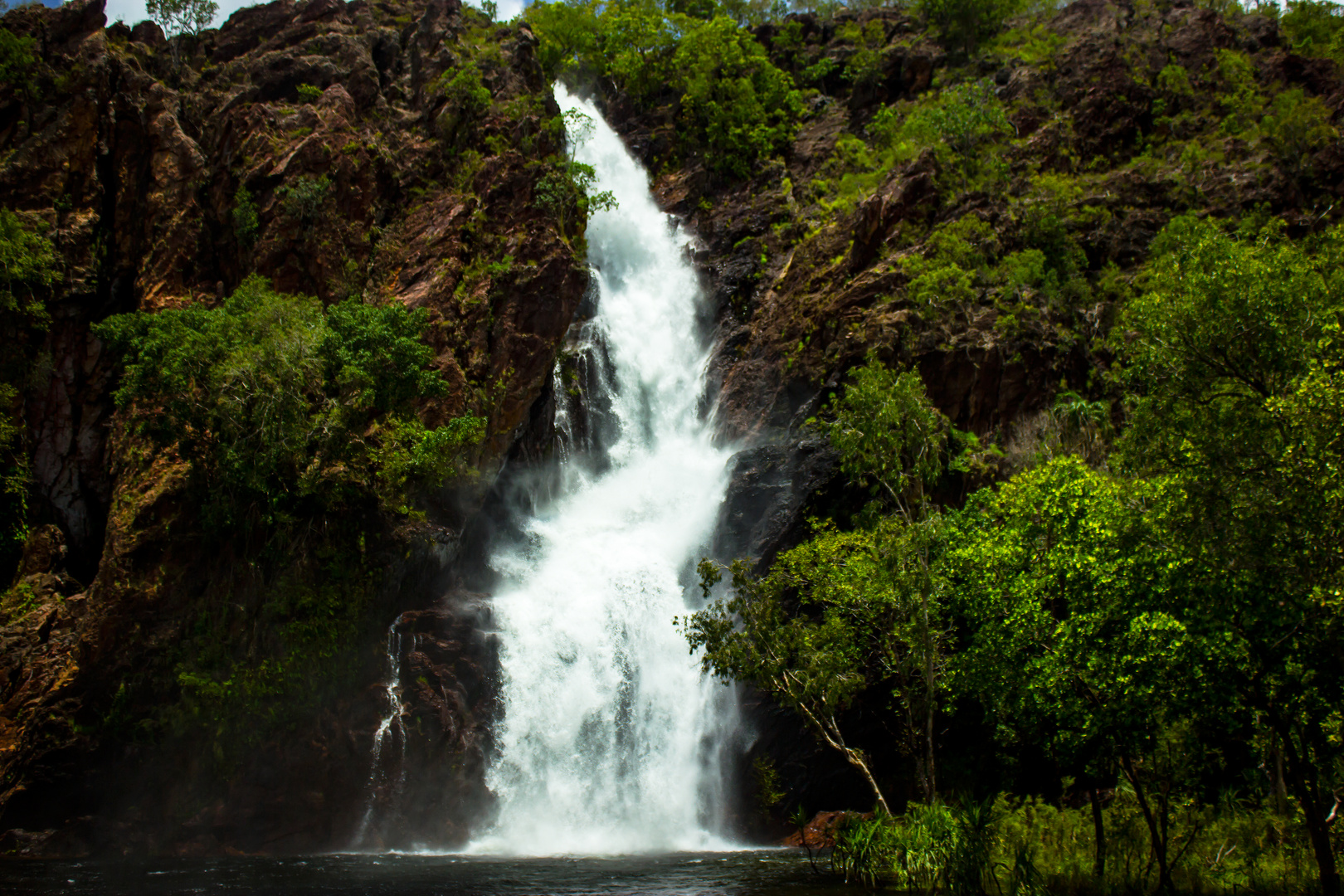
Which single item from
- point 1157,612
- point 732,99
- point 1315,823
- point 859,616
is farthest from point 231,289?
point 1315,823

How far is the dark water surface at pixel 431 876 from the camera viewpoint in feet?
53.0

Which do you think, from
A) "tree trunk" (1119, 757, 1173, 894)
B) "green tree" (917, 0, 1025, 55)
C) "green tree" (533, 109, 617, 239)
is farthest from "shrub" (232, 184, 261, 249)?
"green tree" (917, 0, 1025, 55)

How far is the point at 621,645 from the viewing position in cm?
2723

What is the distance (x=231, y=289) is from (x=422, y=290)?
27.2ft

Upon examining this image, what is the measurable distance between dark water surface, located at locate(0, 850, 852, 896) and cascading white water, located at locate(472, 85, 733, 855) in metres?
2.52

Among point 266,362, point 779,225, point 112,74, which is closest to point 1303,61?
point 779,225

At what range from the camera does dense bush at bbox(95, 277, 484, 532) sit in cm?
2542

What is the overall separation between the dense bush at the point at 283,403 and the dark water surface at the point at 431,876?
33.8 feet

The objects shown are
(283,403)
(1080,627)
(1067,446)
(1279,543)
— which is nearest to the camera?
(1279,543)

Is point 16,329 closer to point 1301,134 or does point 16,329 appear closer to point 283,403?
point 283,403

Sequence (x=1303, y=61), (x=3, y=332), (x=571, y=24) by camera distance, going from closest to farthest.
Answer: (x=3, y=332)
(x=1303, y=61)
(x=571, y=24)

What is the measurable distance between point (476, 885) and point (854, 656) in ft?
33.1

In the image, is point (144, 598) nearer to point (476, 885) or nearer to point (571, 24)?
point (476, 885)

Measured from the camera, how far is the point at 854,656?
770 inches
